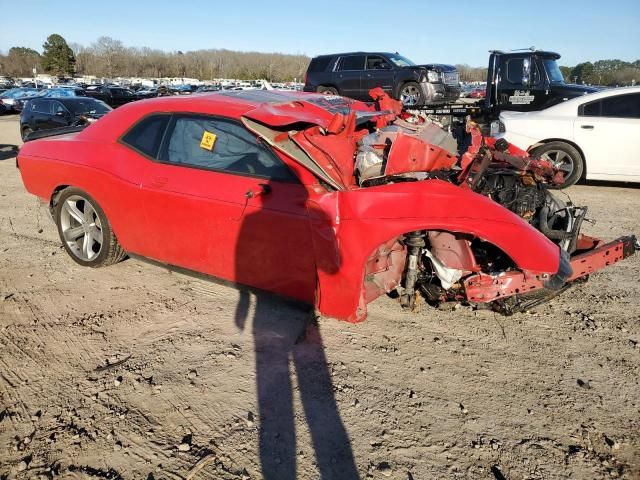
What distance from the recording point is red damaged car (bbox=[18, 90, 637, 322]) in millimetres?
2805

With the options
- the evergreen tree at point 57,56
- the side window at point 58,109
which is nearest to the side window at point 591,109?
the side window at point 58,109

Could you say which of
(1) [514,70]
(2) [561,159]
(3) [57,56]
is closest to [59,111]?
(1) [514,70]

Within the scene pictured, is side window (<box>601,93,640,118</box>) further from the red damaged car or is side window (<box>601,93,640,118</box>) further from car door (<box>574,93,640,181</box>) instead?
the red damaged car

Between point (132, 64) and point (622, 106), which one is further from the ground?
point (132, 64)

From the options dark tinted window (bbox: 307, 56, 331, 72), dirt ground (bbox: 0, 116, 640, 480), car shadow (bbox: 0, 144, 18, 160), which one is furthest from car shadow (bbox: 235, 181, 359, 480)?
dark tinted window (bbox: 307, 56, 331, 72)

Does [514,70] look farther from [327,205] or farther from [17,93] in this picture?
[17,93]

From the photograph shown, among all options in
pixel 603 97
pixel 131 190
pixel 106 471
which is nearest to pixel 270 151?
pixel 131 190

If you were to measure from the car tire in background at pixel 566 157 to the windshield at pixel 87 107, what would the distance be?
10709mm

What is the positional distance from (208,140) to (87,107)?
450 inches

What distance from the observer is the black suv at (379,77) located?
558 inches

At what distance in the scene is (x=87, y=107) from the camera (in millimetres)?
12906

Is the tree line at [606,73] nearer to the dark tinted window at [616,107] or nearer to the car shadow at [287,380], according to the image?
the dark tinted window at [616,107]

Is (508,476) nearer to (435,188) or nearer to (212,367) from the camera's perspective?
(435,188)

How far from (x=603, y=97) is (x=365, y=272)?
→ 6.12m
